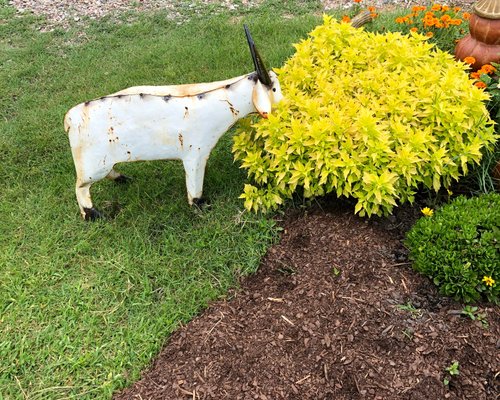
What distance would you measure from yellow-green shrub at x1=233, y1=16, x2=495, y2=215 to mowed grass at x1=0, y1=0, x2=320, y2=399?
453 millimetres

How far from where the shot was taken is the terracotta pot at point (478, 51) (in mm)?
3682

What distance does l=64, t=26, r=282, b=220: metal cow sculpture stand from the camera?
9.40 feet

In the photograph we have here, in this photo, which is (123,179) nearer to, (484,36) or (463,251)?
(463,251)

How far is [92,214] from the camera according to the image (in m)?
3.43

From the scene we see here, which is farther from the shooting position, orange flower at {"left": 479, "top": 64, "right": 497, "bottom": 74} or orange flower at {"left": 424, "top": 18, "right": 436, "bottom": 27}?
orange flower at {"left": 424, "top": 18, "right": 436, "bottom": 27}

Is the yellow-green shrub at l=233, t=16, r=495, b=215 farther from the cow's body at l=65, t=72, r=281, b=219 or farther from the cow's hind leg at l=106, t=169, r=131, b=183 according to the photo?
the cow's hind leg at l=106, t=169, r=131, b=183

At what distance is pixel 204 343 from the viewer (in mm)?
2686

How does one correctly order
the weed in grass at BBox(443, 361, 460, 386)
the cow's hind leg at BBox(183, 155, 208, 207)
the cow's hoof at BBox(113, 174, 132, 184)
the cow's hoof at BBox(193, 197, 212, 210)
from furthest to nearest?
the cow's hoof at BBox(113, 174, 132, 184), the cow's hoof at BBox(193, 197, 212, 210), the cow's hind leg at BBox(183, 155, 208, 207), the weed in grass at BBox(443, 361, 460, 386)

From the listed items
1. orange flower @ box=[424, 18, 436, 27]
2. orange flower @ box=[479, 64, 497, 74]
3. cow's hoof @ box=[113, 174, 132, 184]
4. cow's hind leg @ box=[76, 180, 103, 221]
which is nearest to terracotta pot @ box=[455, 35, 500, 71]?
orange flower @ box=[479, 64, 497, 74]

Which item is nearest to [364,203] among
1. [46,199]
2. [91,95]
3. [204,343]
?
[204,343]

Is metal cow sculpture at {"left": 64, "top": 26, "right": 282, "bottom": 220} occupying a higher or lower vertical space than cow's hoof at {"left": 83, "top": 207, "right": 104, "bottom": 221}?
higher

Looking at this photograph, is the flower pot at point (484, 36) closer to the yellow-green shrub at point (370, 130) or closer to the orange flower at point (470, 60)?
the orange flower at point (470, 60)

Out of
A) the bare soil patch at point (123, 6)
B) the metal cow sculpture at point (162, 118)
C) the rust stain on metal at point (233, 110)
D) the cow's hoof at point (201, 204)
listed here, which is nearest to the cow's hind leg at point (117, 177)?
the metal cow sculpture at point (162, 118)

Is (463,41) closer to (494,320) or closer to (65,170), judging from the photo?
(494,320)
